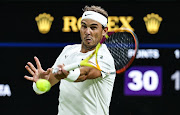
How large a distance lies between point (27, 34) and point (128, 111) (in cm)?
205

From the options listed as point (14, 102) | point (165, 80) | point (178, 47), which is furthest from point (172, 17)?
point (14, 102)

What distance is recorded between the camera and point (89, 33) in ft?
15.3

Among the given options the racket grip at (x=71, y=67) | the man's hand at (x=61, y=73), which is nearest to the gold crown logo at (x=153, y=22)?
the racket grip at (x=71, y=67)

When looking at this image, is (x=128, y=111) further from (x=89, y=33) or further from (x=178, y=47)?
(x=89, y=33)

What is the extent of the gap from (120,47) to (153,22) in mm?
2630

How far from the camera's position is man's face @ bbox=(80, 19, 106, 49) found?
4.70m

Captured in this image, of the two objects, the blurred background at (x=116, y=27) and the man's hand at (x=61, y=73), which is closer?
the man's hand at (x=61, y=73)

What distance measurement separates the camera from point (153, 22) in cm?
796

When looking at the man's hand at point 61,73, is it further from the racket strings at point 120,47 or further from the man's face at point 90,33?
the racket strings at point 120,47

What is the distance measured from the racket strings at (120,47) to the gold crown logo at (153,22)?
2507 mm

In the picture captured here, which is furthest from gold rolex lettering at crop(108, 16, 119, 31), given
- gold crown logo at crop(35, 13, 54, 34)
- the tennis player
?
the tennis player

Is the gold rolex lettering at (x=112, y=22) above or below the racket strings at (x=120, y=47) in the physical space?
above

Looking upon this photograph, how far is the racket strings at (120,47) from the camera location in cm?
524

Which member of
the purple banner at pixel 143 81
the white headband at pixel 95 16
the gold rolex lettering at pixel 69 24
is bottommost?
the purple banner at pixel 143 81
